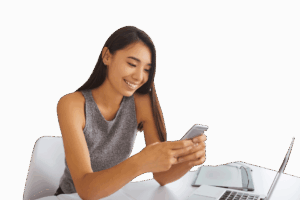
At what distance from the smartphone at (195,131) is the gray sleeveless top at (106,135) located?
0.52 meters

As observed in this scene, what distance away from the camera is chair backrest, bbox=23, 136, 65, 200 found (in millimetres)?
1603

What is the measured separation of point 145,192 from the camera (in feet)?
4.25

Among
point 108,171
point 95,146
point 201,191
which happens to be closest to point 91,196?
point 108,171

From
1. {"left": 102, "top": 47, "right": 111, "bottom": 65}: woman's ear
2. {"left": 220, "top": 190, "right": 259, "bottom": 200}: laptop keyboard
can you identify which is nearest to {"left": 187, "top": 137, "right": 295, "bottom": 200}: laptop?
{"left": 220, "top": 190, "right": 259, "bottom": 200}: laptop keyboard

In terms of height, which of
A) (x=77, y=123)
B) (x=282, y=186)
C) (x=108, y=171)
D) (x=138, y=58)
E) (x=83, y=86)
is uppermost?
(x=138, y=58)

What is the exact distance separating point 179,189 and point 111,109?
626 mm

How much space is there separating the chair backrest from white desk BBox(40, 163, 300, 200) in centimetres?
49

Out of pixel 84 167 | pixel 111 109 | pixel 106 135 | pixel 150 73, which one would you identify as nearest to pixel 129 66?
pixel 150 73

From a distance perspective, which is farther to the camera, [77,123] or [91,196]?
[77,123]

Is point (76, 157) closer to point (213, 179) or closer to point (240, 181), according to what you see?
point (213, 179)

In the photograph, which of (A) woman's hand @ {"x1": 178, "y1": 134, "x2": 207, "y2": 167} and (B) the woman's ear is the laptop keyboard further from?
(B) the woman's ear

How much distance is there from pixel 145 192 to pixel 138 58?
716 mm

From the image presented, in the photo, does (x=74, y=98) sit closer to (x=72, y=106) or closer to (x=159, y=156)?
(x=72, y=106)

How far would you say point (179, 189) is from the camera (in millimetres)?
1381
